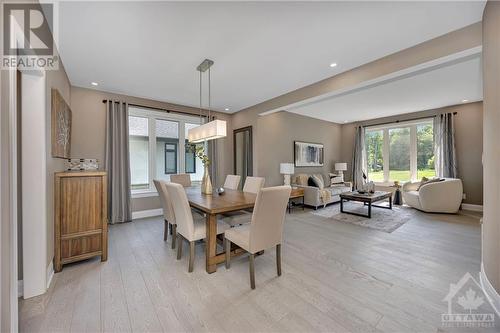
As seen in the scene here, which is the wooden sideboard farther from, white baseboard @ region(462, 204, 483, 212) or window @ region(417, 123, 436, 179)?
window @ region(417, 123, 436, 179)

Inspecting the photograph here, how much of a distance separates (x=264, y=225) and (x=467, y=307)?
1.77m

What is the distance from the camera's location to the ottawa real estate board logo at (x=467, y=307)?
149cm

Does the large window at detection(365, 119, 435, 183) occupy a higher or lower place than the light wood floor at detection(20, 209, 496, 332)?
higher

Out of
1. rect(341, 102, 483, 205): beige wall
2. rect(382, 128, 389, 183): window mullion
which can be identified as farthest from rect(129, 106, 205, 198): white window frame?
rect(341, 102, 483, 205): beige wall

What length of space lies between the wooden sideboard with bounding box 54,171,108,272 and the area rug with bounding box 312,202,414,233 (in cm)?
401

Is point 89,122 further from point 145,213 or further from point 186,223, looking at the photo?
point 186,223

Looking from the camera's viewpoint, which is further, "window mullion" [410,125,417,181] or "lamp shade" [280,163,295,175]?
"window mullion" [410,125,417,181]

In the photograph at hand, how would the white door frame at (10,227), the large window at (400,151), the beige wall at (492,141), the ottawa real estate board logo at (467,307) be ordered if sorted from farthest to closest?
the large window at (400,151), the beige wall at (492,141), the ottawa real estate board logo at (467,307), the white door frame at (10,227)

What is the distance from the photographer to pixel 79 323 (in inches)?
58.8

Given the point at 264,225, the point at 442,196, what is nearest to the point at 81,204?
the point at 264,225

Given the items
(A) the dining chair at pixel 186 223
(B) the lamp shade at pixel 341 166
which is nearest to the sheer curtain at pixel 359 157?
(B) the lamp shade at pixel 341 166

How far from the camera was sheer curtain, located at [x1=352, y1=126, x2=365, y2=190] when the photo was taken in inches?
276

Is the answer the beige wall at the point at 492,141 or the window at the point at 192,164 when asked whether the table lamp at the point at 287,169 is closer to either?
the window at the point at 192,164

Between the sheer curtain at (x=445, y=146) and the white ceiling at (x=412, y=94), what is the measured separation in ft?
1.41
